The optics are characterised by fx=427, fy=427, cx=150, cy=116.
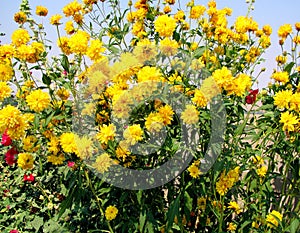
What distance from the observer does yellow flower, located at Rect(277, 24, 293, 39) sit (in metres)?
2.56

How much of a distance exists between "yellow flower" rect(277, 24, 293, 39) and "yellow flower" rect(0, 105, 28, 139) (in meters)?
1.61

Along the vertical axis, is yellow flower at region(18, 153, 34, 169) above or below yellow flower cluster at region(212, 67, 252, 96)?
below

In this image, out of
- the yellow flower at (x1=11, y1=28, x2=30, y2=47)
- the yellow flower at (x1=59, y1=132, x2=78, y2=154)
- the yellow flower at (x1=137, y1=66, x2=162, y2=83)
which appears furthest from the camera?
the yellow flower at (x1=11, y1=28, x2=30, y2=47)

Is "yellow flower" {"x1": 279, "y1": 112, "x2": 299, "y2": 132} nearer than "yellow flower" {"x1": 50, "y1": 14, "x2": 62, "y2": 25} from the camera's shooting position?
Yes

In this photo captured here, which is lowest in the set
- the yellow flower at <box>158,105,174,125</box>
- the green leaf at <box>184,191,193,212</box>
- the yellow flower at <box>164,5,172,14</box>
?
the green leaf at <box>184,191,193,212</box>

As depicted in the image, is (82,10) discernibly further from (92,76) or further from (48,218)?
(48,218)

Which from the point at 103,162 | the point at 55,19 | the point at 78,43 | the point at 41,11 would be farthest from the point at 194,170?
the point at 41,11

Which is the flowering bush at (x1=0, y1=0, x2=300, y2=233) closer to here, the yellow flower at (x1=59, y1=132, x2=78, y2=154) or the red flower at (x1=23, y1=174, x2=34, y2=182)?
the yellow flower at (x1=59, y1=132, x2=78, y2=154)

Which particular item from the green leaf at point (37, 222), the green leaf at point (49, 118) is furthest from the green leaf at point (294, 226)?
the green leaf at point (37, 222)

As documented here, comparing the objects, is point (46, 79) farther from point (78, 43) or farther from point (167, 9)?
point (167, 9)

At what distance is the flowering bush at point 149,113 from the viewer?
1.80 metres

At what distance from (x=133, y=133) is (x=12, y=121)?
498mm

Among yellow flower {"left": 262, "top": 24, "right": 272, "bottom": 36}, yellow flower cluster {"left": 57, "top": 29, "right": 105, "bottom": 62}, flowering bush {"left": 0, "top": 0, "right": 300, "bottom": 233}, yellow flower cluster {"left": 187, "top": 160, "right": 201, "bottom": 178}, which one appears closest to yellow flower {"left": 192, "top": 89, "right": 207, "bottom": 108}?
flowering bush {"left": 0, "top": 0, "right": 300, "bottom": 233}

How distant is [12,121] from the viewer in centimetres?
174
